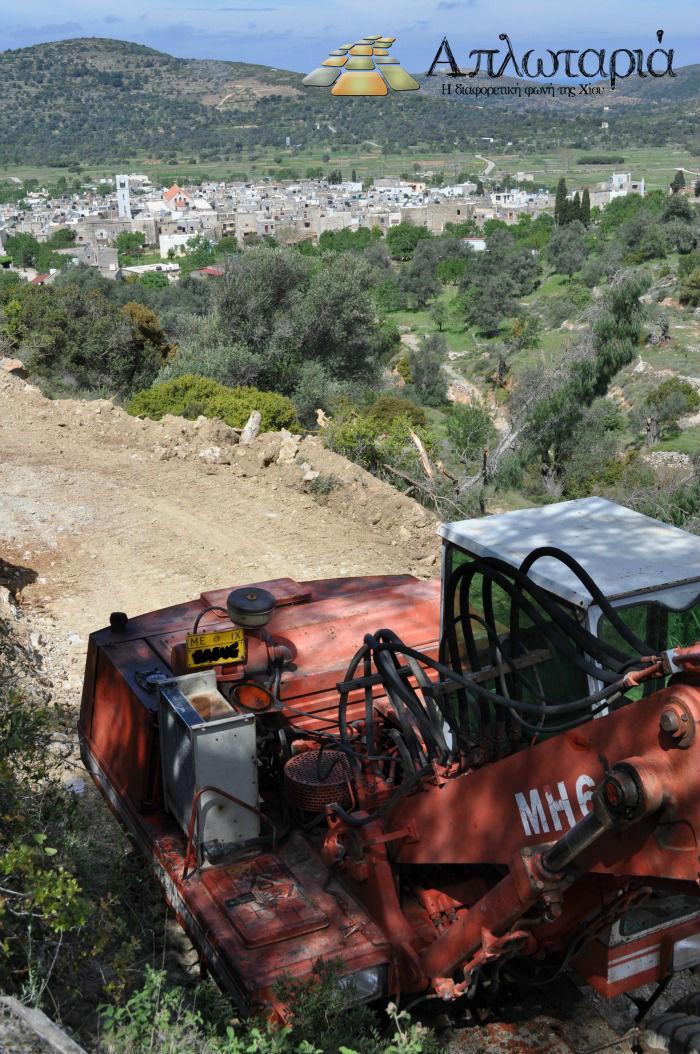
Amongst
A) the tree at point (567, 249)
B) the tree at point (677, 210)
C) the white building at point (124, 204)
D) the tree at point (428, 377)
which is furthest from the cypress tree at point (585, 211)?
the white building at point (124, 204)

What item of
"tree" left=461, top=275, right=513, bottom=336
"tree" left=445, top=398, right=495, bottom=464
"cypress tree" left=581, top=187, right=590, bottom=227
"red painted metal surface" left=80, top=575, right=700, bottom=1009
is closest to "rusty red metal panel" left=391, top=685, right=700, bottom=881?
"red painted metal surface" left=80, top=575, right=700, bottom=1009

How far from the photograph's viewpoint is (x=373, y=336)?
2859 centimetres

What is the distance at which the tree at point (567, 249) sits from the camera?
60.8 m

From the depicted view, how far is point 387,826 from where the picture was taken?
3.82m

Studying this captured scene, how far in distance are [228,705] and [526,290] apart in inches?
2310

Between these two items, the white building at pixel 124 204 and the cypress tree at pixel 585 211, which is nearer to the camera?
the cypress tree at pixel 585 211

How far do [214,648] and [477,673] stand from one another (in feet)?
4.86

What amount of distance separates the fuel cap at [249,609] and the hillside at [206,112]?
155 m

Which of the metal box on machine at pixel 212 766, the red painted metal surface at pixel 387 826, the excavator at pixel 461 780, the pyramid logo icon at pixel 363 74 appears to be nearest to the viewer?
the red painted metal surface at pixel 387 826

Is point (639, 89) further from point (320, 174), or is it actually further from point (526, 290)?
point (526, 290)

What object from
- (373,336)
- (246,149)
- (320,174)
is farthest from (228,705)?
(246,149)

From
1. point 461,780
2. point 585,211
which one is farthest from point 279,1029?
point 585,211

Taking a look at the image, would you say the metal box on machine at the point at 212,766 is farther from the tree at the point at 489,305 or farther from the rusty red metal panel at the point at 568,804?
the tree at the point at 489,305

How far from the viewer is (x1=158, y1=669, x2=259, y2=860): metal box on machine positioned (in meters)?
4.12
